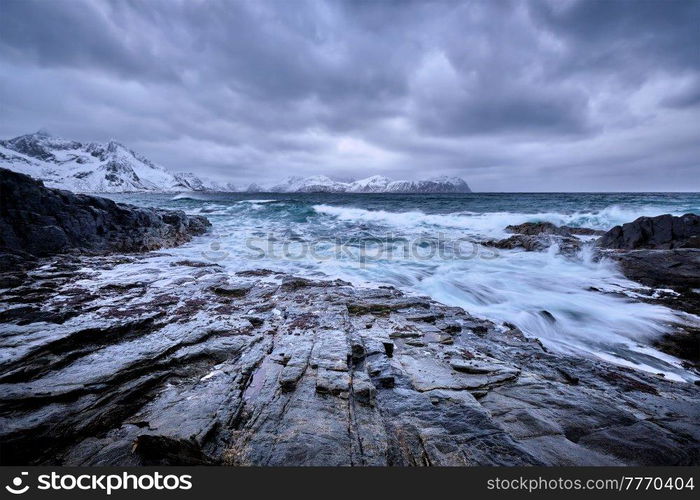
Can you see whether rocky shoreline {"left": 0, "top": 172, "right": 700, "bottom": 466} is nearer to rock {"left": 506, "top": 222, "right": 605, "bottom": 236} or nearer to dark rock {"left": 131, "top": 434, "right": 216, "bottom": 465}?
dark rock {"left": 131, "top": 434, "right": 216, "bottom": 465}

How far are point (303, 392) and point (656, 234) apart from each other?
1800 cm

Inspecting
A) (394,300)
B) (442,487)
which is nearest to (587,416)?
(442,487)

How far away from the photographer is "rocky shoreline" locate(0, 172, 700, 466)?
2.70m

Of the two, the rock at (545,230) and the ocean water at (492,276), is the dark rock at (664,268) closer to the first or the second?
the ocean water at (492,276)

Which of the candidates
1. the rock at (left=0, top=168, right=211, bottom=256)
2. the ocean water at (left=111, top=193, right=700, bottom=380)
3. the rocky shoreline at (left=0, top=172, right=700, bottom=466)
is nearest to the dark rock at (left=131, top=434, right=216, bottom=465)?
the rocky shoreline at (left=0, top=172, right=700, bottom=466)

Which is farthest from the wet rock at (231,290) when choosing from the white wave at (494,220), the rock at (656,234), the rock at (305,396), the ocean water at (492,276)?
the white wave at (494,220)

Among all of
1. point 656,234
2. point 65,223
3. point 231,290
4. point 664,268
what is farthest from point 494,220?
point 65,223

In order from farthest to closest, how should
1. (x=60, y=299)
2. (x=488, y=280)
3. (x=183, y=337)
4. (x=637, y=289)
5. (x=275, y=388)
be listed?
(x=488, y=280), (x=637, y=289), (x=60, y=299), (x=183, y=337), (x=275, y=388)

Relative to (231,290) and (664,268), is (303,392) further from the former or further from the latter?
(664,268)

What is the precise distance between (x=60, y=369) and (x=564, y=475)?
19.3ft

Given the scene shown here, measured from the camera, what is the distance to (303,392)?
350cm

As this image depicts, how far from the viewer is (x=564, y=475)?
2674 mm

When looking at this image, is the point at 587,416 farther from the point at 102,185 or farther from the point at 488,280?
the point at 102,185

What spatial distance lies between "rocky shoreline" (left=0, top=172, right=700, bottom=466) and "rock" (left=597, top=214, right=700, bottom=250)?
12432 millimetres
